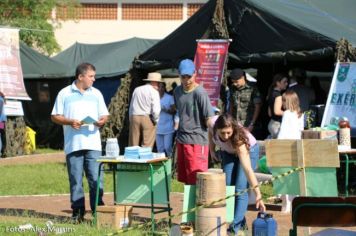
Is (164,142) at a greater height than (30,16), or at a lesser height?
lesser

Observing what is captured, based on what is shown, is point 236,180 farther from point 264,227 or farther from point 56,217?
point 56,217

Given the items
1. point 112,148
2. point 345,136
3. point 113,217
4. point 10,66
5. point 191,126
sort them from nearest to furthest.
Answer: point 113,217 < point 112,148 < point 191,126 < point 345,136 < point 10,66

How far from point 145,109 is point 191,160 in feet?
19.8

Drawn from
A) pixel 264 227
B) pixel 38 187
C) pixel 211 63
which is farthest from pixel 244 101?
pixel 264 227

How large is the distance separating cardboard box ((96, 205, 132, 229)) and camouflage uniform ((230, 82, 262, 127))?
4.91m

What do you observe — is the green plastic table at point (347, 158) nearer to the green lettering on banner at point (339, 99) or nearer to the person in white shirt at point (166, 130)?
the green lettering on banner at point (339, 99)

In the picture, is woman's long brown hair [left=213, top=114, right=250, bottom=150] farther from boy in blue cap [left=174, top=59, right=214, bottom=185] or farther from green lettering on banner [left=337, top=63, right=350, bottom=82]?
green lettering on banner [left=337, top=63, right=350, bottom=82]

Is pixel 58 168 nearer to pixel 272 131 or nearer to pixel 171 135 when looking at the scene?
pixel 171 135

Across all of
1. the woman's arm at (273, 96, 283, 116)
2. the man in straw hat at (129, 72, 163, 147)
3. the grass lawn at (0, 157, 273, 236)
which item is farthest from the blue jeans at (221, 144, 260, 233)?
the man in straw hat at (129, 72, 163, 147)

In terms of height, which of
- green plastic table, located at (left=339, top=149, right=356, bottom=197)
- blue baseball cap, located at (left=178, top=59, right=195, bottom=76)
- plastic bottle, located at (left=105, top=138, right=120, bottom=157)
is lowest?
green plastic table, located at (left=339, top=149, right=356, bottom=197)

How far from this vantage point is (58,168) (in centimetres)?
1880

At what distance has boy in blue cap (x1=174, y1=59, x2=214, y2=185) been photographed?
34.3 feet

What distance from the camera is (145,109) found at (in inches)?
645

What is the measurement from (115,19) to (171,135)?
23.4 meters
